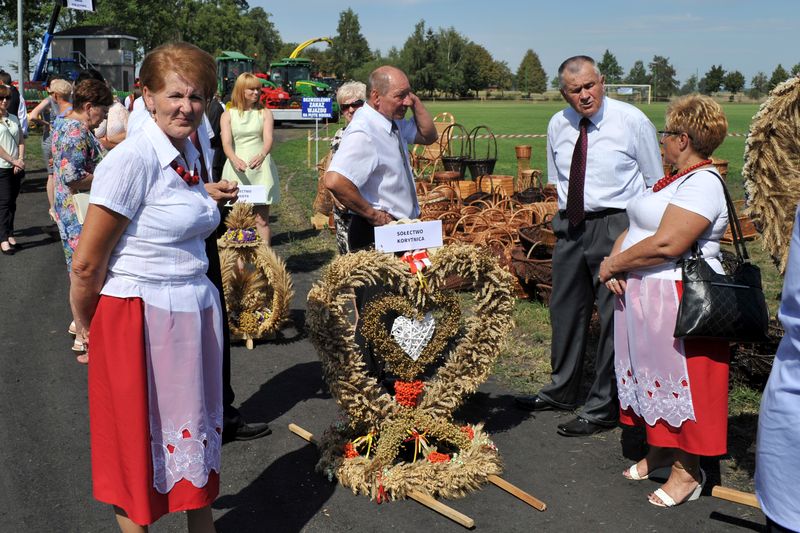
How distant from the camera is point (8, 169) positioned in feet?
31.4

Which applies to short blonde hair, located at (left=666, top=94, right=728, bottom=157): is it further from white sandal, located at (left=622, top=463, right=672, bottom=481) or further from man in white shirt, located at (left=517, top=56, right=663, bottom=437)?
white sandal, located at (left=622, top=463, right=672, bottom=481)

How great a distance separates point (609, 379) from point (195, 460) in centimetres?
271

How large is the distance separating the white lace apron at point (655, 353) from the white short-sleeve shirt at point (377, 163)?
4.80 feet

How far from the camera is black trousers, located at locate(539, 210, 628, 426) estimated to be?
15.3 ft

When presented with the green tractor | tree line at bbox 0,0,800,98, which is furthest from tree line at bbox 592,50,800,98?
the green tractor

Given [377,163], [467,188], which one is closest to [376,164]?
[377,163]

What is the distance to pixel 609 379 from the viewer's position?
15.3 feet

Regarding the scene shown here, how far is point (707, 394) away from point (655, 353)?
29 centimetres

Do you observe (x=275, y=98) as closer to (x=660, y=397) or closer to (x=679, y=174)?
(x=679, y=174)

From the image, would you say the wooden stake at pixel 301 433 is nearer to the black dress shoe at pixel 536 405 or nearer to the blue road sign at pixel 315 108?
the black dress shoe at pixel 536 405

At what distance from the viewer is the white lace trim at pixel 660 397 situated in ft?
11.9

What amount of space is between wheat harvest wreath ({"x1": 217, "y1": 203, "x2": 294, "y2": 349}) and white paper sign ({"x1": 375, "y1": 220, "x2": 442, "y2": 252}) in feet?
8.88

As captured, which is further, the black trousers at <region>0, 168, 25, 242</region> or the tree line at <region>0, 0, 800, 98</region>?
the tree line at <region>0, 0, 800, 98</region>

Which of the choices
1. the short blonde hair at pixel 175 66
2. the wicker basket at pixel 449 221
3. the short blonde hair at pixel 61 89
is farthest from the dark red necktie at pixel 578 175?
the short blonde hair at pixel 61 89
